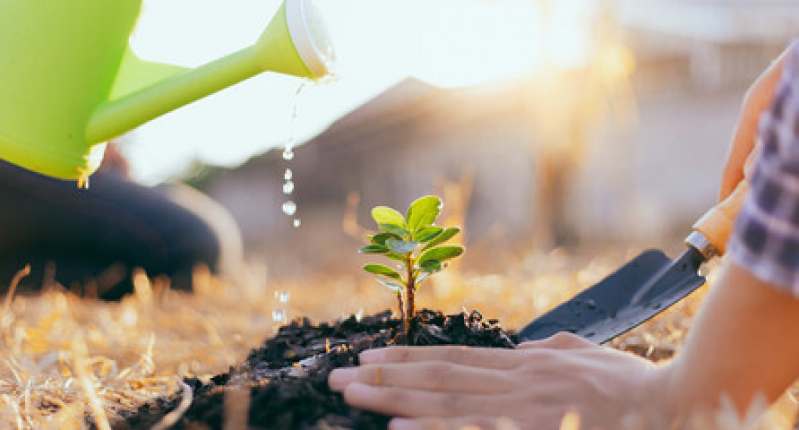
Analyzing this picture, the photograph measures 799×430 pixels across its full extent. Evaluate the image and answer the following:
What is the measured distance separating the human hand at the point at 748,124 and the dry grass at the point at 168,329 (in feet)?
1.20

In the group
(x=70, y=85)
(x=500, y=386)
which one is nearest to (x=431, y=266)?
(x=500, y=386)

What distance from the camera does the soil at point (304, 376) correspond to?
2.85ft

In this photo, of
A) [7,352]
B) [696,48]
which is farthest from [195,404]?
[696,48]

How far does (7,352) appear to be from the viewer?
1556 mm

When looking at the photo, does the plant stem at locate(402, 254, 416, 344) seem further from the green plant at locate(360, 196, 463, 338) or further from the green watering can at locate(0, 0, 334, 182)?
the green watering can at locate(0, 0, 334, 182)

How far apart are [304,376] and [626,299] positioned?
699mm

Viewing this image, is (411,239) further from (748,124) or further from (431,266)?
(748,124)

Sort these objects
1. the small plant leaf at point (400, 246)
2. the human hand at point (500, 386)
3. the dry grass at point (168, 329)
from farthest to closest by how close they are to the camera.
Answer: the dry grass at point (168, 329) < the small plant leaf at point (400, 246) < the human hand at point (500, 386)

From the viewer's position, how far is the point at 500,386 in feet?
2.96

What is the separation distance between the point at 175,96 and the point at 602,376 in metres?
0.83

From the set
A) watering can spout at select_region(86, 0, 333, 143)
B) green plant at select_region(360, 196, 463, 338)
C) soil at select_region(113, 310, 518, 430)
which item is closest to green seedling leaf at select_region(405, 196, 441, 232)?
green plant at select_region(360, 196, 463, 338)

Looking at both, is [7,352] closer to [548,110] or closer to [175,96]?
[175,96]

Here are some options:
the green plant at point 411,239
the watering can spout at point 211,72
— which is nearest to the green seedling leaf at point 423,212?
the green plant at point 411,239

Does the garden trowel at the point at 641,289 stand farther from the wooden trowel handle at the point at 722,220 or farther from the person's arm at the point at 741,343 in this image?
the person's arm at the point at 741,343
